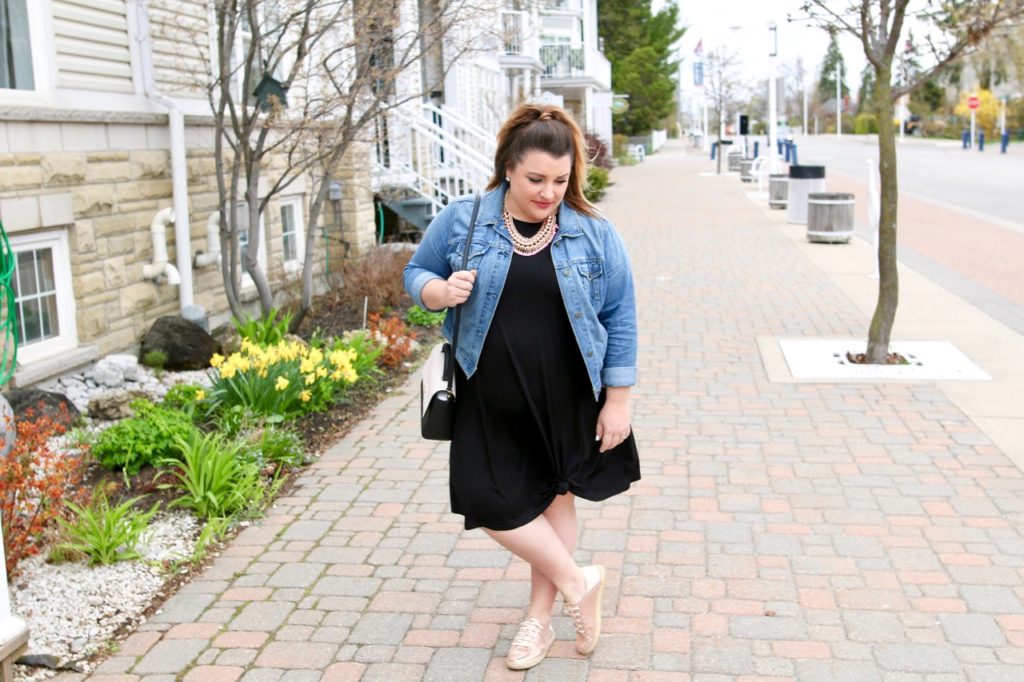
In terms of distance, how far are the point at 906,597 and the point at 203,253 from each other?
6892 mm

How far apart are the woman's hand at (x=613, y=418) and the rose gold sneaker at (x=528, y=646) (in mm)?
689

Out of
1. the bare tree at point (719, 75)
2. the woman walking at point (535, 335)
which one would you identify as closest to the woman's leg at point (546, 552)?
the woman walking at point (535, 335)

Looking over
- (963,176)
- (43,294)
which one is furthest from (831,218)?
(963,176)

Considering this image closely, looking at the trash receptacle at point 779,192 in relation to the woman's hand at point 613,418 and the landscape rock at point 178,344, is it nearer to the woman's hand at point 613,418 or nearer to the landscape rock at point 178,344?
the landscape rock at point 178,344

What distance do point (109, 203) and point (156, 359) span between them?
117 cm

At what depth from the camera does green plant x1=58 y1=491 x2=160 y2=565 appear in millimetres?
4547

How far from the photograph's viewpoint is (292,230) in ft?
38.8

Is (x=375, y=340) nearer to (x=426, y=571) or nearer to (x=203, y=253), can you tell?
(x=203, y=253)

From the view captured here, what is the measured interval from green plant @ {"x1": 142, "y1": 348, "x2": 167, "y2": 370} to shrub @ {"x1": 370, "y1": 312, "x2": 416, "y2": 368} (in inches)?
61.6

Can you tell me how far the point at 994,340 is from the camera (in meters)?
9.02

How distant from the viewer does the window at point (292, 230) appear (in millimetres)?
11727

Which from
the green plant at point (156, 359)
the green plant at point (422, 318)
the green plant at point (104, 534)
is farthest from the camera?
the green plant at point (422, 318)

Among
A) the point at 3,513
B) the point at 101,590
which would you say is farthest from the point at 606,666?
the point at 3,513

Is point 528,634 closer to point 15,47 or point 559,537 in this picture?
point 559,537
